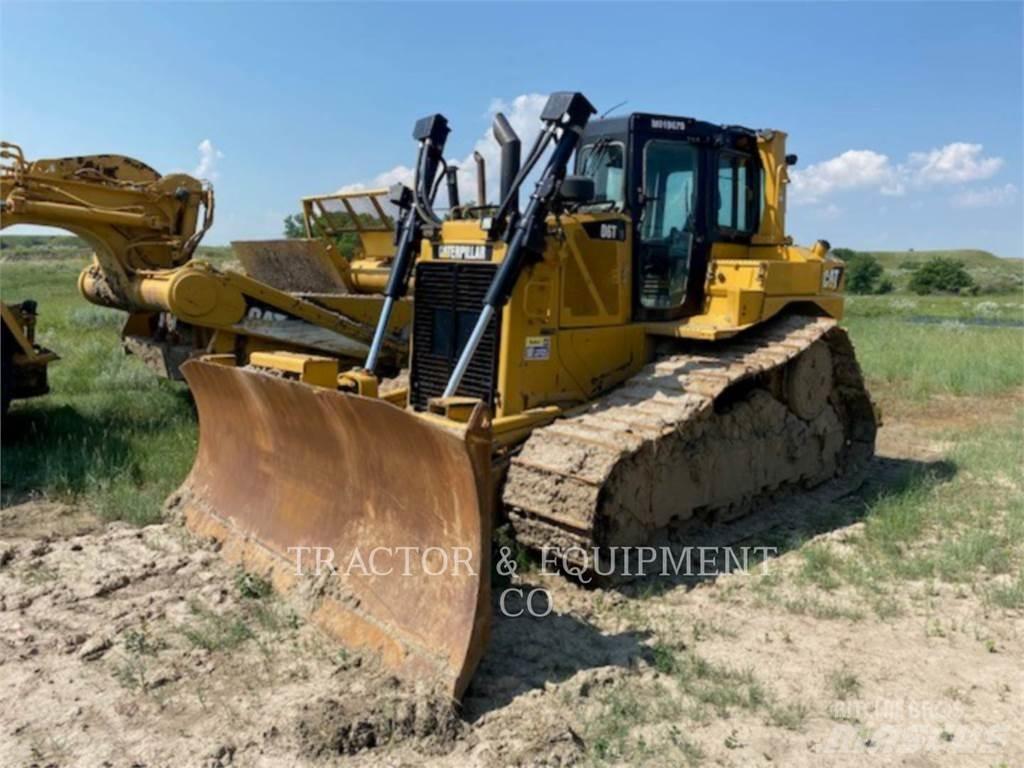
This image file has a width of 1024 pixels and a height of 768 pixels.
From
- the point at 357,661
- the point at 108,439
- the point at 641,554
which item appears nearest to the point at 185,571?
the point at 357,661

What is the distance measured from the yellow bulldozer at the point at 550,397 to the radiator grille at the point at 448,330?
0.02 meters

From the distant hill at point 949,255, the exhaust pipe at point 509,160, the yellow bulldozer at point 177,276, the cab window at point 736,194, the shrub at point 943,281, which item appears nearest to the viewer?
the exhaust pipe at point 509,160

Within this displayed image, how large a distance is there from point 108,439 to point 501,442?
4.49 meters

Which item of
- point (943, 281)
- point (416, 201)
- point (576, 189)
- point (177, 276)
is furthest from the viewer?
point (943, 281)

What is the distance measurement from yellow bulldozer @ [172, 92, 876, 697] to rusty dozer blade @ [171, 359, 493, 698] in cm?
1

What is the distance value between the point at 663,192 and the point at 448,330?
1.96 m

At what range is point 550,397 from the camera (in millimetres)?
6172

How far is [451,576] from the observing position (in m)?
4.19

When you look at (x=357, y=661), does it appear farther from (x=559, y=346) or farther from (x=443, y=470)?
(x=559, y=346)

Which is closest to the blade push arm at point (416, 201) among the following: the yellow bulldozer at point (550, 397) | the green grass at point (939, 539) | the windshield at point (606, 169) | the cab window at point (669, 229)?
the yellow bulldozer at point (550, 397)

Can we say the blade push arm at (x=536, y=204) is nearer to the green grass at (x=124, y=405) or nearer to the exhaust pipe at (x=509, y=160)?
the exhaust pipe at (x=509, y=160)

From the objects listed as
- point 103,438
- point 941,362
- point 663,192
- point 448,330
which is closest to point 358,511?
point 448,330

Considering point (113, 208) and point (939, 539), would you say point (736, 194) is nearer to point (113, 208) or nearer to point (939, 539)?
point (939, 539)

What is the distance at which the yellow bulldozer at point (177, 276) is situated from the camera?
8648 mm
